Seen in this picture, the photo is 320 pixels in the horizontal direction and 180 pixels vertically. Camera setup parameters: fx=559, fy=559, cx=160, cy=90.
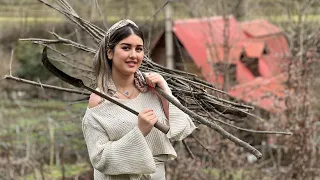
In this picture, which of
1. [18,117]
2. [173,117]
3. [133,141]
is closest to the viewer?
[133,141]

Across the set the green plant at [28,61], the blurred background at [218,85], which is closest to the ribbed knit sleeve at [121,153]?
the blurred background at [218,85]

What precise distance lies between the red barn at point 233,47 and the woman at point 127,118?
4.84 metres

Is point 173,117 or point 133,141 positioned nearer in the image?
point 133,141

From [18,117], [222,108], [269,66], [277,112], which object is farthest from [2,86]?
[222,108]

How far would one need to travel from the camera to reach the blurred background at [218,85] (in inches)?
218

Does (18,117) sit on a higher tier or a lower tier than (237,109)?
lower

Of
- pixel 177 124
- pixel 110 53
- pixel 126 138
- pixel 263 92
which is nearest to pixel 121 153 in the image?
pixel 126 138

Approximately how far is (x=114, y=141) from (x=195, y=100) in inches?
23.4

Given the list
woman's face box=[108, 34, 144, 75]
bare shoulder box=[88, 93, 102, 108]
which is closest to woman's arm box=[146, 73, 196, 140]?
woman's face box=[108, 34, 144, 75]

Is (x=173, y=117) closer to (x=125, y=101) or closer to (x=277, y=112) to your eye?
(x=125, y=101)

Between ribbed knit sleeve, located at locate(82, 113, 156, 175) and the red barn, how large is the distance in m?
5.00

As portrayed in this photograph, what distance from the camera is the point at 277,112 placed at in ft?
19.5

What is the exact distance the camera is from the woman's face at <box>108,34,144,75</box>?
2.07m

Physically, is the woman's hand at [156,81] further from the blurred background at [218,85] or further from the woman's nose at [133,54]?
the blurred background at [218,85]
